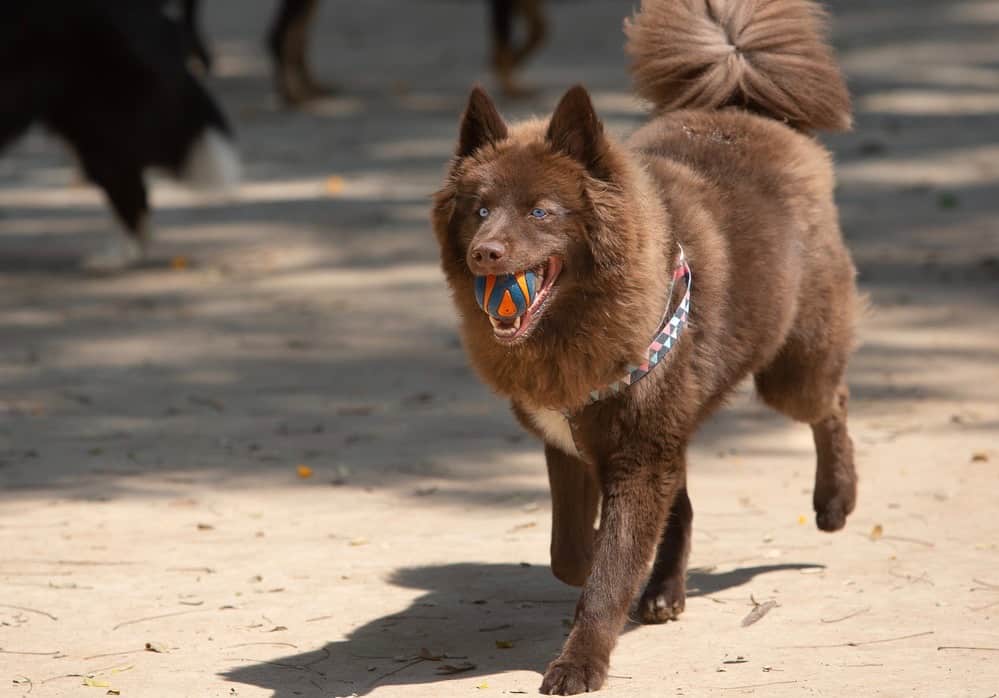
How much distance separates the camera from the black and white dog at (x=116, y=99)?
9.45 metres

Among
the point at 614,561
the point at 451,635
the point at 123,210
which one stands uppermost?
the point at 614,561

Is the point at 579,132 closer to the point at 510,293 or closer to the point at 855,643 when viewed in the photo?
the point at 510,293

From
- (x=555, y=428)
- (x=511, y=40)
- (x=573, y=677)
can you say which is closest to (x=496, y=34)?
(x=511, y=40)

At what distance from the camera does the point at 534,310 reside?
4.16 m

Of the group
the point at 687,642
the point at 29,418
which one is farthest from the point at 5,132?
the point at 687,642

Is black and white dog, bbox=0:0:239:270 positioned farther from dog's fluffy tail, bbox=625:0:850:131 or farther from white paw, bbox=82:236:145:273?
dog's fluffy tail, bbox=625:0:850:131

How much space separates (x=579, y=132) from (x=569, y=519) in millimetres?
1167

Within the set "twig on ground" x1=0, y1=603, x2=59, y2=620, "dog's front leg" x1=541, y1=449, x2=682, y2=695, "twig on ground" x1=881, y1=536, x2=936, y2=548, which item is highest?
"dog's front leg" x1=541, y1=449, x2=682, y2=695

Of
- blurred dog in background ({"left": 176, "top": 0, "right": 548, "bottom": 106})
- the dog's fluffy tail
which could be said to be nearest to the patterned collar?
the dog's fluffy tail

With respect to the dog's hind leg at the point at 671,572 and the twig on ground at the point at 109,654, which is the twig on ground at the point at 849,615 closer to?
the dog's hind leg at the point at 671,572

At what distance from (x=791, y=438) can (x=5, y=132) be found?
521 cm

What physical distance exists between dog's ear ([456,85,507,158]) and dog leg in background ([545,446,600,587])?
927 millimetres

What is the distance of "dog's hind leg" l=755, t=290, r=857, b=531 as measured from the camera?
16.8 feet

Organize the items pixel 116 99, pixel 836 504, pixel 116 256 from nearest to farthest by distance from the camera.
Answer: pixel 836 504 → pixel 116 99 → pixel 116 256
